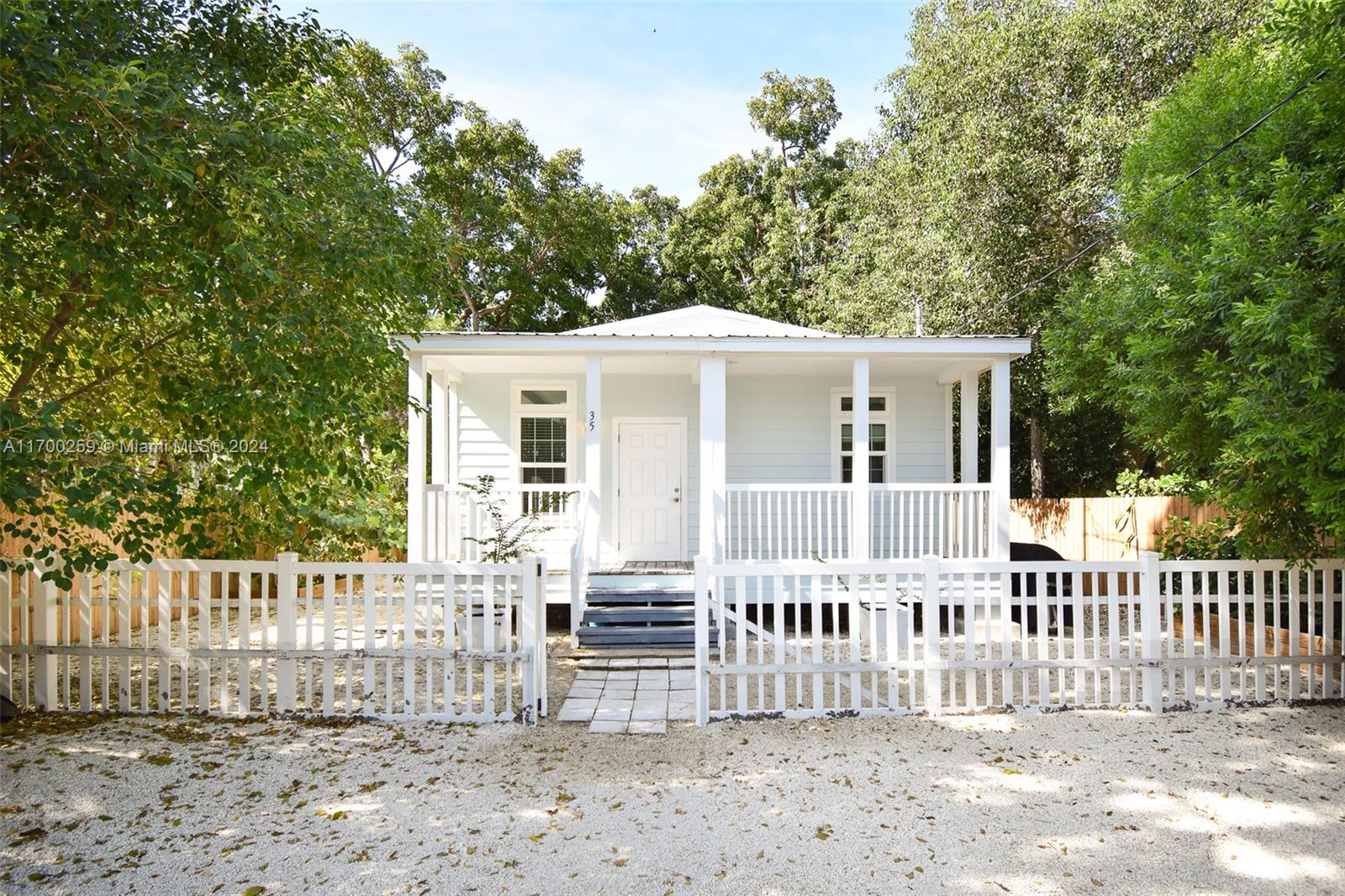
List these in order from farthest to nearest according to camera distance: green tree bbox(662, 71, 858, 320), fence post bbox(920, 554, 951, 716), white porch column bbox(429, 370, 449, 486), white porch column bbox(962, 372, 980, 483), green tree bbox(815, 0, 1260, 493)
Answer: green tree bbox(662, 71, 858, 320), green tree bbox(815, 0, 1260, 493), white porch column bbox(962, 372, 980, 483), white porch column bbox(429, 370, 449, 486), fence post bbox(920, 554, 951, 716)

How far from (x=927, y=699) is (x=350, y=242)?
4838 millimetres

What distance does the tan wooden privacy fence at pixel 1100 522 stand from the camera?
10398 mm

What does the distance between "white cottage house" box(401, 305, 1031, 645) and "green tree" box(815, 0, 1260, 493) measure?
3516 millimetres

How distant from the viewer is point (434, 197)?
58.6 ft

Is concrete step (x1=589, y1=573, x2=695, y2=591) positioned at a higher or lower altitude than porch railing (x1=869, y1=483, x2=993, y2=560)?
lower

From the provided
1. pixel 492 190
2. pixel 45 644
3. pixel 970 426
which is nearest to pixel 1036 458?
pixel 970 426

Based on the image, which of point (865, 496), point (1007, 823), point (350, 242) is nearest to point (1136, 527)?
point (865, 496)

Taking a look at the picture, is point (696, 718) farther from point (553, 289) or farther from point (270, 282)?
point (553, 289)

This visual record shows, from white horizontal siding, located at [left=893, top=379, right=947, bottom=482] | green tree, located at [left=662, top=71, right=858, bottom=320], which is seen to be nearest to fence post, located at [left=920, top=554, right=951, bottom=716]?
white horizontal siding, located at [left=893, top=379, right=947, bottom=482]

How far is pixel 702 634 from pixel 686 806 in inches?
48.8

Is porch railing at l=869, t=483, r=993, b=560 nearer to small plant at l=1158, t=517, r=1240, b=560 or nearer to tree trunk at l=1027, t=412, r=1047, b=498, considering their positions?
small plant at l=1158, t=517, r=1240, b=560

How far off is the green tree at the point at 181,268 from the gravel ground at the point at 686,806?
1.36 meters

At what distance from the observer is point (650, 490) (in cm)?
970

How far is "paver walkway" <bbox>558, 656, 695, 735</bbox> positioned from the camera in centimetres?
488
